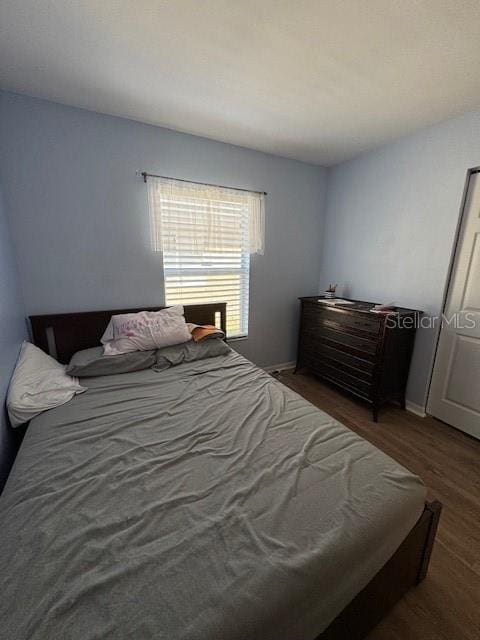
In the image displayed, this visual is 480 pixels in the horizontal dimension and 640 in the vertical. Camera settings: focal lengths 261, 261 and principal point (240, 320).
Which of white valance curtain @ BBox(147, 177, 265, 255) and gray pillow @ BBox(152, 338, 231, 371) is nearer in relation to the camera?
gray pillow @ BBox(152, 338, 231, 371)

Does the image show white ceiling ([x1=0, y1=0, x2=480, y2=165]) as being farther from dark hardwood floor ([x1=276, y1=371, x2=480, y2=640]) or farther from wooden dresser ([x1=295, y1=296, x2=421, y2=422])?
dark hardwood floor ([x1=276, y1=371, x2=480, y2=640])

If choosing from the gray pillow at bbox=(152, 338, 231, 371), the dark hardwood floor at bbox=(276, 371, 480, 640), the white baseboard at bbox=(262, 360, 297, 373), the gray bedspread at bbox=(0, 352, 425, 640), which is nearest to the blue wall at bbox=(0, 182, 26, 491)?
the gray bedspread at bbox=(0, 352, 425, 640)

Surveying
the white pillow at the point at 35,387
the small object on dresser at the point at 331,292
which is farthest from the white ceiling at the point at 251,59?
the white pillow at the point at 35,387

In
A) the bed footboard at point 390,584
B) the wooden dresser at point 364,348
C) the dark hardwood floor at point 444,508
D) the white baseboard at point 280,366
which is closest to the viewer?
the bed footboard at point 390,584

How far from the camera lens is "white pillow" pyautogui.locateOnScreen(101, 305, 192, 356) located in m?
1.98

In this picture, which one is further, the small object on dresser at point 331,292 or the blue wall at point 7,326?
the small object on dresser at point 331,292

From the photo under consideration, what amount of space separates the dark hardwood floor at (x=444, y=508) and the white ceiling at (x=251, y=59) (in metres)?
2.41

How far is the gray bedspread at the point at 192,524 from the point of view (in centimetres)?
62

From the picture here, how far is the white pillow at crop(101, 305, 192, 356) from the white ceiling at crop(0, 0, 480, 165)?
60.1 inches

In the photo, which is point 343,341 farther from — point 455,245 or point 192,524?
point 192,524

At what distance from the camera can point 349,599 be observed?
30.4 inches

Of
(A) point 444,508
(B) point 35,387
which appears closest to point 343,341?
(A) point 444,508

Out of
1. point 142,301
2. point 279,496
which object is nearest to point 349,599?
point 279,496

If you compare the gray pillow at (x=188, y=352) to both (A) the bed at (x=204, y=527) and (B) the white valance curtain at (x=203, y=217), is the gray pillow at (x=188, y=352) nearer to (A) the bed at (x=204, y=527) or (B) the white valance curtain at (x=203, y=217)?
(A) the bed at (x=204, y=527)
